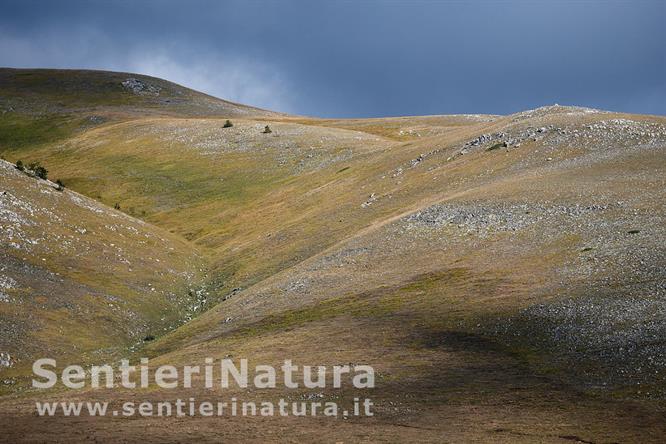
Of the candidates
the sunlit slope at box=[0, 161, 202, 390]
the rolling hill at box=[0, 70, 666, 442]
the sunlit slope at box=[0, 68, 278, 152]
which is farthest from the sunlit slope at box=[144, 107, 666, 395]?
the sunlit slope at box=[0, 68, 278, 152]

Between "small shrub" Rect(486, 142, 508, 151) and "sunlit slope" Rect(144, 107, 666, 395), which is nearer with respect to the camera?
"sunlit slope" Rect(144, 107, 666, 395)

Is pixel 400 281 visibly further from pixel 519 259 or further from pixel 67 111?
pixel 67 111

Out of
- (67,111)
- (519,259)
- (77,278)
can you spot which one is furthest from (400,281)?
(67,111)

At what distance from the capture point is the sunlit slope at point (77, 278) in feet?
182

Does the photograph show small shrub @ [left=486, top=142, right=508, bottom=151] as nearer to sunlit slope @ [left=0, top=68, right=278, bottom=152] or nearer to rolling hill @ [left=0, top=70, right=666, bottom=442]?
rolling hill @ [left=0, top=70, right=666, bottom=442]

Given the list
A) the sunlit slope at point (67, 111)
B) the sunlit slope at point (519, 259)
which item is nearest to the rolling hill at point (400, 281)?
the sunlit slope at point (519, 259)

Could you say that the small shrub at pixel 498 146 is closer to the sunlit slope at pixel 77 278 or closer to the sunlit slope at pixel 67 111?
the sunlit slope at pixel 77 278

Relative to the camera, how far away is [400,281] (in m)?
56.2

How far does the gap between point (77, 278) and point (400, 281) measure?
99.7 feet

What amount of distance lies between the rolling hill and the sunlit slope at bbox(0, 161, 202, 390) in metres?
0.23

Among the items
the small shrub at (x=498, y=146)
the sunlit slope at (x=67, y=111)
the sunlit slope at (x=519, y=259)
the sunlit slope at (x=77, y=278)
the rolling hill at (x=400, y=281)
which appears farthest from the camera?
the sunlit slope at (x=67, y=111)

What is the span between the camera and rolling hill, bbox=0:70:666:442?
3619cm

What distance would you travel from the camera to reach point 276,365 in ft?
149

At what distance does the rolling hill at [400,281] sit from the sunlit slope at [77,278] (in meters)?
0.23
